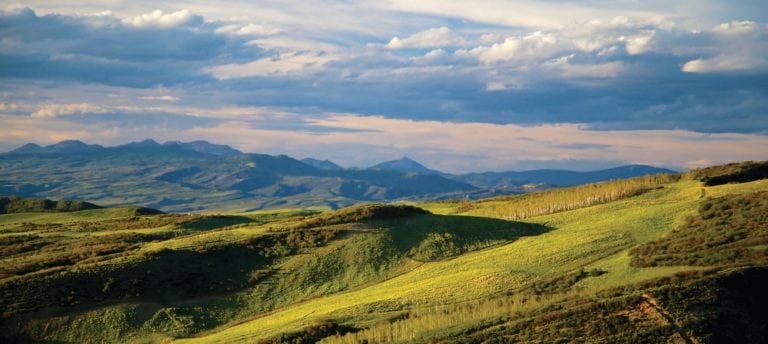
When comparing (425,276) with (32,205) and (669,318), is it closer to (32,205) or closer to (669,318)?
(669,318)

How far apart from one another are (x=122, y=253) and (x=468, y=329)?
46.0m

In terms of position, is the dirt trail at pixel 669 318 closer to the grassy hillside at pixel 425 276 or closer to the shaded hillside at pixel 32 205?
the grassy hillside at pixel 425 276

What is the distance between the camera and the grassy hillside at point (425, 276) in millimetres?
49375

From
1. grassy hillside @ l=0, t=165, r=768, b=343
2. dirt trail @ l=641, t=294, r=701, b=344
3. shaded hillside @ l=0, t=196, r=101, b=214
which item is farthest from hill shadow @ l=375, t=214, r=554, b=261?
shaded hillside @ l=0, t=196, r=101, b=214

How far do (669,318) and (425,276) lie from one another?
29370mm

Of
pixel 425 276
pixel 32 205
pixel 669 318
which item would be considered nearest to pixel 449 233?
pixel 425 276

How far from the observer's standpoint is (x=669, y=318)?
154 feet

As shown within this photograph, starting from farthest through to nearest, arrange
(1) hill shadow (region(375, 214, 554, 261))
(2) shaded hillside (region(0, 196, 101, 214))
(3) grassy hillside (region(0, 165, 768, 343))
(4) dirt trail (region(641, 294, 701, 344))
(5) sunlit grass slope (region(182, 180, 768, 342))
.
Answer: (2) shaded hillside (region(0, 196, 101, 214)) → (1) hill shadow (region(375, 214, 554, 261)) → (5) sunlit grass slope (region(182, 180, 768, 342)) → (3) grassy hillside (region(0, 165, 768, 343)) → (4) dirt trail (region(641, 294, 701, 344))

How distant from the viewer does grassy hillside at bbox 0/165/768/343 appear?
162ft

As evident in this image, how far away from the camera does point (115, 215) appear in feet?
479

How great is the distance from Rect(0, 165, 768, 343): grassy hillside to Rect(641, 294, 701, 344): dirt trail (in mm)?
118

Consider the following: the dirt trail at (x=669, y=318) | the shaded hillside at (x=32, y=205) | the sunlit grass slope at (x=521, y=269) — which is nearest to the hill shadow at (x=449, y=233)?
the sunlit grass slope at (x=521, y=269)

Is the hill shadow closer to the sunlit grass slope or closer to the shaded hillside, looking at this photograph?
the sunlit grass slope

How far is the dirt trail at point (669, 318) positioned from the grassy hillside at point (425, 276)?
4.6 inches
